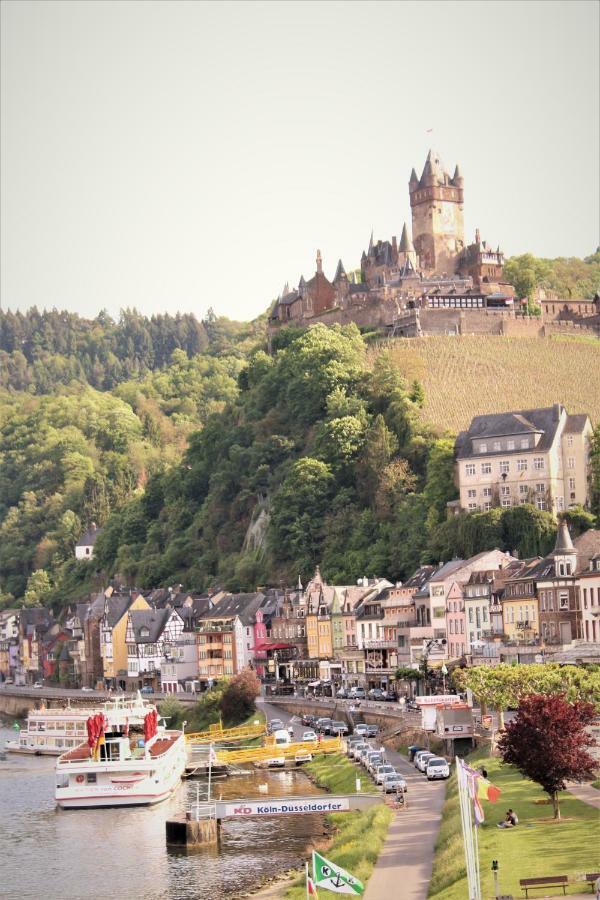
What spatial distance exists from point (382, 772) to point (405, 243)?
104981 millimetres

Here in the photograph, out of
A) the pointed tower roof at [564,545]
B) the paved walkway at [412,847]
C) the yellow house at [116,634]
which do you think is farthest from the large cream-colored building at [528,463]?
the paved walkway at [412,847]

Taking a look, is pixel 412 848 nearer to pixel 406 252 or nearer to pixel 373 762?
pixel 373 762

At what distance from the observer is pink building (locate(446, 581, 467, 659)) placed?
10931cm

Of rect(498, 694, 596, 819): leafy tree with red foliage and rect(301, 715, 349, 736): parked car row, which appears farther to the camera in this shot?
rect(301, 715, 349, 736): parked car row

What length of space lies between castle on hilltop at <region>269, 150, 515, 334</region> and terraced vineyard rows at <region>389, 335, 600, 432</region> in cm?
415

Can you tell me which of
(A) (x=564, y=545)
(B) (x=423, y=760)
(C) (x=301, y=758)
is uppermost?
(A) (x=564, y=545)

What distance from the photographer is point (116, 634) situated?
150m

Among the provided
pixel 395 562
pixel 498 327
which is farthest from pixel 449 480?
pixel 498 327

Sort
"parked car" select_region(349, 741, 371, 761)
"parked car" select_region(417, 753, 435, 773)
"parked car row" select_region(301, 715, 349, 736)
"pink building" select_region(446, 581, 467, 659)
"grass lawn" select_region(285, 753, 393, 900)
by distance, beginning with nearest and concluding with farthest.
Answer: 1. "grass lawn" select_region(285, 753, 393, 900)
2. "parked car" select_region(417, 753, 435, 773)
3. "parked car" select_region(349, 741, 371, 761)
4. "parked car row" select_region(301, 715, 349, 736)
5. "pink building" select_region(446, 581, 467, 659)

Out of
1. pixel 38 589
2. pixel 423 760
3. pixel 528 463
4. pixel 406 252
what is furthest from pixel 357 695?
pixel 38 589

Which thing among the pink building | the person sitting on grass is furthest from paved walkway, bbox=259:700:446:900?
the pink building

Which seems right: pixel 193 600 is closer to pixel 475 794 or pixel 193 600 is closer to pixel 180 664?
pixel 180 664

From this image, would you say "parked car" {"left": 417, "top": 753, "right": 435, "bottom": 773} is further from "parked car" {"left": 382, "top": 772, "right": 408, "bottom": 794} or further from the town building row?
the town building row

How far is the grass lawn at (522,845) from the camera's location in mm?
47750
